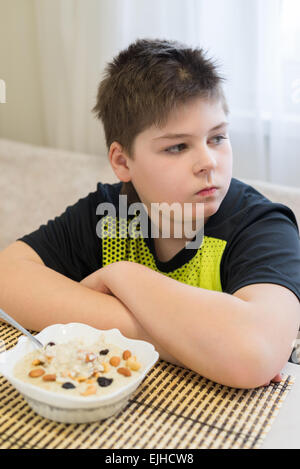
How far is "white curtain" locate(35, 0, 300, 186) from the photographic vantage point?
5.74 ft

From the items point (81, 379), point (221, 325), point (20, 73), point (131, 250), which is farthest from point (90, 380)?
point (20, 73)

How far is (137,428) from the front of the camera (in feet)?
2.60

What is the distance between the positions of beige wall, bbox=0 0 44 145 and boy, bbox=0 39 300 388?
1.08 m

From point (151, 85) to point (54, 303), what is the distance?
47 centimetres

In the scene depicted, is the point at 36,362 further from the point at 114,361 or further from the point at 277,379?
the point at 277,379

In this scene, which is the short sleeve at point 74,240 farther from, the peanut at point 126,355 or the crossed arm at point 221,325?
the peanut at point 126,355

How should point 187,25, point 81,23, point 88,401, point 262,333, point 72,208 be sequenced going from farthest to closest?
1. point 81,23
2. point 187,25
3. point 72,208
4. point 262,333
5. point 88,401

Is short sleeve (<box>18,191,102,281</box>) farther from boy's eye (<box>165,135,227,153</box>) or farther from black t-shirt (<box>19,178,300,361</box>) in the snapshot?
boy's eye (<box>165,135,227,153</box>)

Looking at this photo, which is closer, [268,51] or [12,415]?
[12,415]

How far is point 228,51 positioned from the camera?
5.99ft

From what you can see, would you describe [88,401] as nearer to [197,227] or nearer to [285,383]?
[285,383]

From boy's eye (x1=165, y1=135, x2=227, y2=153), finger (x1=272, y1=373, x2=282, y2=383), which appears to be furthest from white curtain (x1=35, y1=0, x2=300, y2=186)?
finger (x1=272, y1=373, x2=282, y2=383)

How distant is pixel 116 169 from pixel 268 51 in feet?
2.30

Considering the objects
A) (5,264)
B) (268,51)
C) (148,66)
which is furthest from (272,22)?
(5,264)
